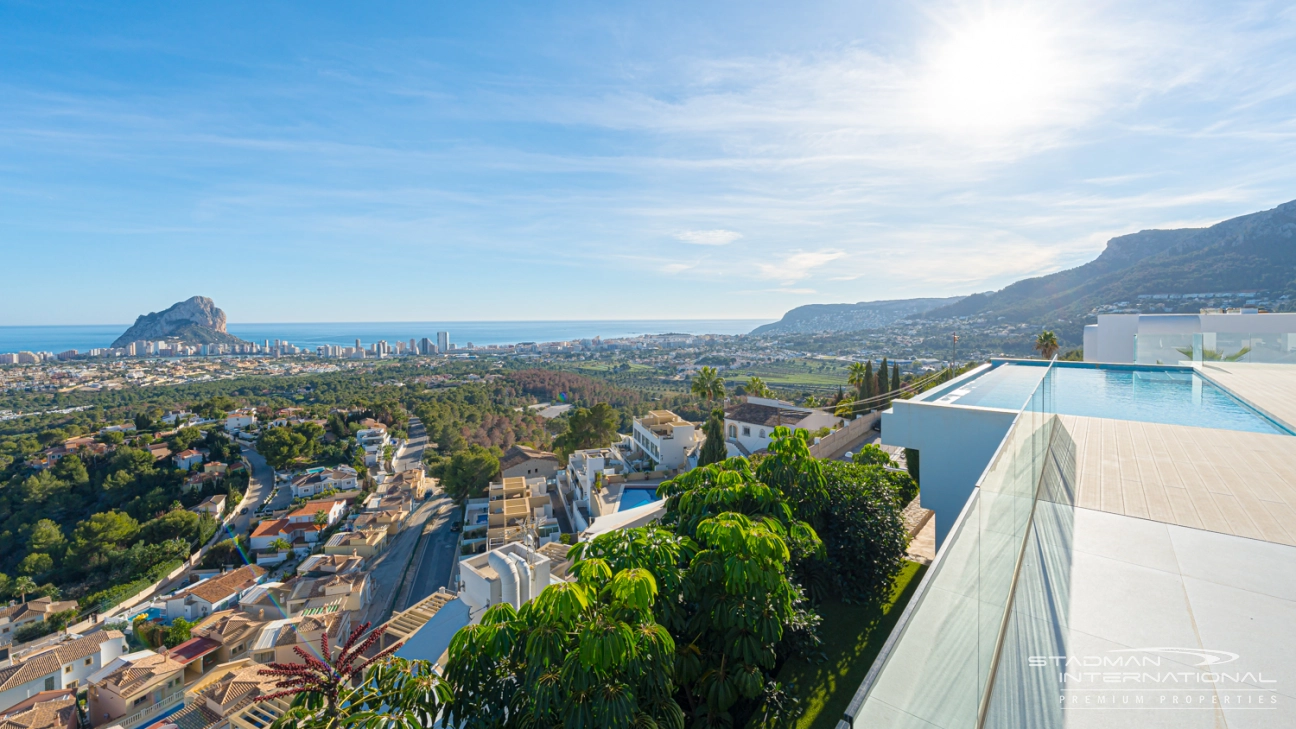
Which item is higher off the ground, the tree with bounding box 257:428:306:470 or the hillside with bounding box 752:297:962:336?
the hillside with bounding box 752:297:962:336

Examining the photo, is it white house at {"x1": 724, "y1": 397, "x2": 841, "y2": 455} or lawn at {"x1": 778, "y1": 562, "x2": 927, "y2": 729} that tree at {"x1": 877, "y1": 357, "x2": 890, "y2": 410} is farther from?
lawn at {"x1": 778, "y1": 562, "x2": 927, "y2": 729}

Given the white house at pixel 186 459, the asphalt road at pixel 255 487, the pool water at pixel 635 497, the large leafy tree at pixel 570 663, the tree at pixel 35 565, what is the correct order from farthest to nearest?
the white house at pixel 186 459
the asphalt road at pixel 255 487
the tree at pixel 35 565
the pool water at pixel 635 497
the large leafy tree at pixel 570 663

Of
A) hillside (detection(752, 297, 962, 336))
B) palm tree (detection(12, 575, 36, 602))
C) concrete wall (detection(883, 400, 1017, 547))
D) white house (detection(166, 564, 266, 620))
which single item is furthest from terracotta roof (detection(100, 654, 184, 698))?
hillside (detection(752, 297, 962, 336))

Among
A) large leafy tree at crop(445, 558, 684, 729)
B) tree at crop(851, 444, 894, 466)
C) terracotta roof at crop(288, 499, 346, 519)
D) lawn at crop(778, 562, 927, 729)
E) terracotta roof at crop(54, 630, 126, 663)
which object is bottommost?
terracotta roof at crop(54, 630, 126, 663)

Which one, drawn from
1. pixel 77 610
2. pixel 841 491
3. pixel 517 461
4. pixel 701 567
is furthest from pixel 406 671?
pixel 77 610

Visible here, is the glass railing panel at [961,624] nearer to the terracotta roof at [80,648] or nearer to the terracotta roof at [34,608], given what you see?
the terracotta roof at [80,648]

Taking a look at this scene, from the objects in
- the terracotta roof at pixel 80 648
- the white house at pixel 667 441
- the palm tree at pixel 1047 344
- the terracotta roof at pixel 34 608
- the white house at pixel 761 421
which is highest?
the palm tree at pixel 1047 344

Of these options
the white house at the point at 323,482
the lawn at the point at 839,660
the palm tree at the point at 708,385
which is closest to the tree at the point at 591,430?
the palm tree at the point at 708,385
